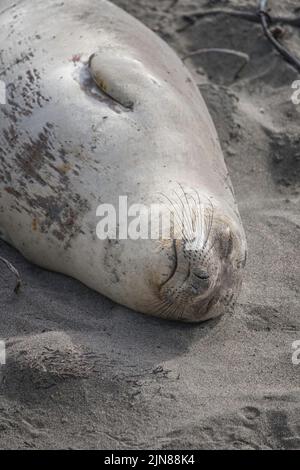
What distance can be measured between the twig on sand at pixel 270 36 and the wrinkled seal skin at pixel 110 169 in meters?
1.27

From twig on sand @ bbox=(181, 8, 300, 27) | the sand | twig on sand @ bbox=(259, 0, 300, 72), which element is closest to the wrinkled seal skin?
the sand

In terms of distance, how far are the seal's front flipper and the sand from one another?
0.87m

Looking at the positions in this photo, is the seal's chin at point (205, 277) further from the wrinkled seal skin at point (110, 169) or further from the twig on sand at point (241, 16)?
the twig on sand at point (241, 16)

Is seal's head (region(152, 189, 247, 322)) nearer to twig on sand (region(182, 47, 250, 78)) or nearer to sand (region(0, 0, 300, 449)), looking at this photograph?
A: sand (region(0, 0, 300, 449))

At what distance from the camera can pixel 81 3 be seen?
5023mm

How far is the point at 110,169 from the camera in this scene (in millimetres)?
4094

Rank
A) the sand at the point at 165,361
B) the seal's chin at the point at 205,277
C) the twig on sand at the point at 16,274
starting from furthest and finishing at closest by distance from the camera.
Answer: the twig on sand at the point at 16,274 < the seal's chin at the point at 205,277 < the sand at the point at 165,361

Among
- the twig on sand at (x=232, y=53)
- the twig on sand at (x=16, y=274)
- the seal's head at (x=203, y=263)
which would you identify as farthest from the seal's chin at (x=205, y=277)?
the twig on sand at (x=232, y=53)

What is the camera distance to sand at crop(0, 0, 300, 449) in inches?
133

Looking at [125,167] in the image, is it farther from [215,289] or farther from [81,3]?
[81,3]

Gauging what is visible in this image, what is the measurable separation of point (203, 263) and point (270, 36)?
2.56m

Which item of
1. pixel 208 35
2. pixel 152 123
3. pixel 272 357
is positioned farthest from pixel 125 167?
pixel 208 35

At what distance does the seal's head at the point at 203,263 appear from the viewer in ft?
12.5
